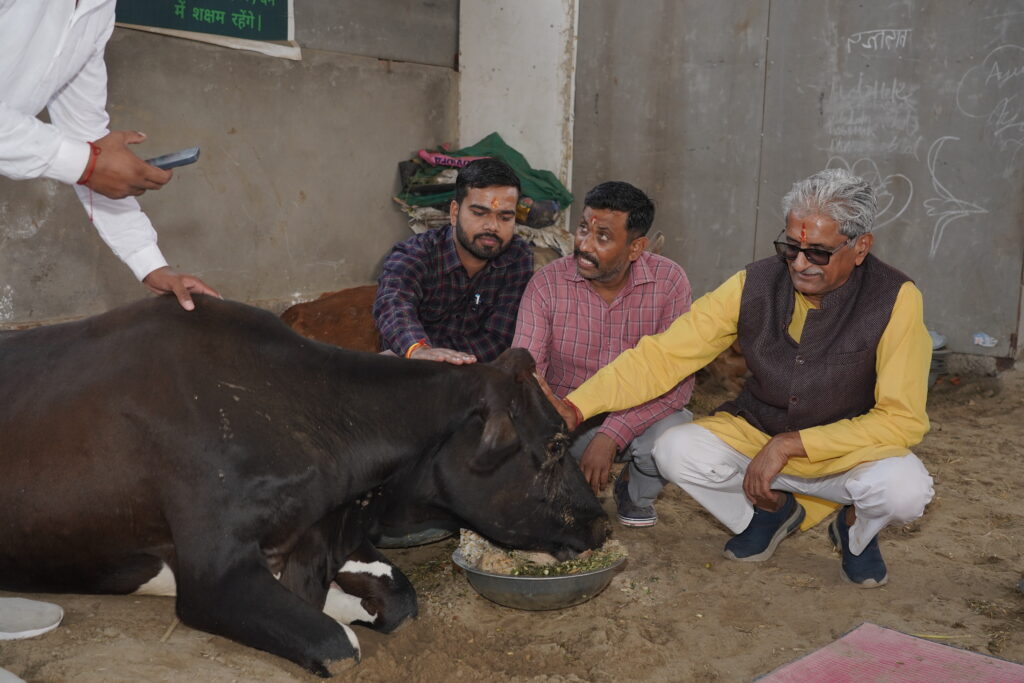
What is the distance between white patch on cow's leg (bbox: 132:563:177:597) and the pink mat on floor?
183cm

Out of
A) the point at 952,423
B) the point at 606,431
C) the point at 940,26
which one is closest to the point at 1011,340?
the point at 952,423

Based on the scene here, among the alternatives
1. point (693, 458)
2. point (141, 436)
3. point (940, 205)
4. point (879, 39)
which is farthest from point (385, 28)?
point (141, 436)

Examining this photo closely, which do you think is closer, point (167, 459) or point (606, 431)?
point (167, 459)

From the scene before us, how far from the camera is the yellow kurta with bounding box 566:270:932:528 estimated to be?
3541mm

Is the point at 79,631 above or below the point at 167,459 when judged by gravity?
below

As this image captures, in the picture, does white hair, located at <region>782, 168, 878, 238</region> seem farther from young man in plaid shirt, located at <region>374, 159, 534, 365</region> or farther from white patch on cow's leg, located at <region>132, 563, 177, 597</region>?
white patch on cow's leg, located at <region>132, 563, 177, 597</region>

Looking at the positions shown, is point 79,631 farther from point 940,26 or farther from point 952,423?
point 940,26

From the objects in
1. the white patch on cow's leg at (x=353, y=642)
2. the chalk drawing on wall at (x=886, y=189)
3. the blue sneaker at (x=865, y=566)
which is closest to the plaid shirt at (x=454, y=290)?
the white patch on cow's leg at (x=353, y=642)

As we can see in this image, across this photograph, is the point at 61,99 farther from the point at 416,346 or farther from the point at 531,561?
the point at 531,561

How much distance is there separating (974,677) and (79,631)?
106 inches

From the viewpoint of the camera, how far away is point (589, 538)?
11.4 feet

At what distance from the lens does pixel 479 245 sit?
14.6 ft

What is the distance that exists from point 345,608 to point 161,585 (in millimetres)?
605

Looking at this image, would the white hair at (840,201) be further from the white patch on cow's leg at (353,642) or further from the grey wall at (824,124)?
the grey wall at (824,124)
